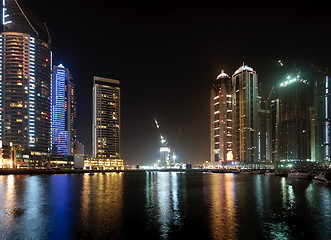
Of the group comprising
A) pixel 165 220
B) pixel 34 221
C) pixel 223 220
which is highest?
pixel 34 221

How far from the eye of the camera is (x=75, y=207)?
43.3 m

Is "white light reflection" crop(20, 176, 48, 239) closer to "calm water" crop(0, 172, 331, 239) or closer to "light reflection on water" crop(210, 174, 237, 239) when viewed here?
"calm water" crop(0, 172, 331, 239)

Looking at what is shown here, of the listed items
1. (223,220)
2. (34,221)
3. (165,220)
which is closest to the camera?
(34,221)

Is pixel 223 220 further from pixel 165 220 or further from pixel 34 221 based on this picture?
pixel 34 221

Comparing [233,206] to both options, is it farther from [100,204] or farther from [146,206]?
[100,204]

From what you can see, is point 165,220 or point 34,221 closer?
point 34,221

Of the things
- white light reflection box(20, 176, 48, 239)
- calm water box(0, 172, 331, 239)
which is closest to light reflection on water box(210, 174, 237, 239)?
calm water box(0, 172, 331, 239)

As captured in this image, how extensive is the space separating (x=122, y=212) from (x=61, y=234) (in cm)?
1237

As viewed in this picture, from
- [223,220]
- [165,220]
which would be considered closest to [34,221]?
[165,220]

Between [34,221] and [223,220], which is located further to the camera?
[223,220]

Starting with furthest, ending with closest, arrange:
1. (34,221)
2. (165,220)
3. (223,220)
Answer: (165,220) < (223,220) < (34,221)

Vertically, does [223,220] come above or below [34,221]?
below

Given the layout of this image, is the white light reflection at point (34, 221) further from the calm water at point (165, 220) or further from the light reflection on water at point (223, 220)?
the light reflection on water at point (223, 220)

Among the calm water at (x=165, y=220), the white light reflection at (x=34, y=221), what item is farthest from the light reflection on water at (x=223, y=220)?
the white light reflection at (x=34, y=221)
